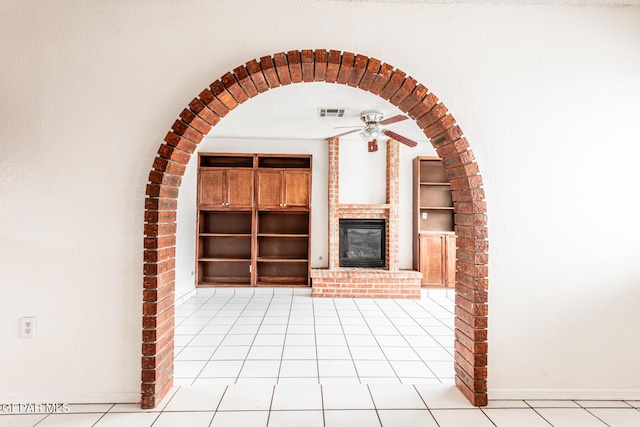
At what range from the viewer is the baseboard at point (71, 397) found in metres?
1.99

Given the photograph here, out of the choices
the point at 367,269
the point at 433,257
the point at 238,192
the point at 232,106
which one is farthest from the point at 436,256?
the point at 232,106

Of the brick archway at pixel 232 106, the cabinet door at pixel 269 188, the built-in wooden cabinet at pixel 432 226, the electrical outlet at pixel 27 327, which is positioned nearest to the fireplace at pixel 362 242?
the built-in wooden cabinet at pixel 432 226

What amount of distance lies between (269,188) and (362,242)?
1.81 m

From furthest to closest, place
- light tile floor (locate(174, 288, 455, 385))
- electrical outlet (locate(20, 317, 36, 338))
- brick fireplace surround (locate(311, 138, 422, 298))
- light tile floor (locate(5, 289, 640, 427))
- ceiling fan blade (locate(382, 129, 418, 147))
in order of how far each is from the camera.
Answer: brick fireplace surround (locate(311, 138, 422, 298)), ceiling fan blade (locate(382, 129, 418, 147)), light tile floor (locate(174, 288, 455, 385)), electrical outlet (locate(20, 317, 36, 338)), light tile floor (locate(5, 289, 640, 427))

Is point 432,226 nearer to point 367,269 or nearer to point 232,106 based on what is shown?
point 367,269

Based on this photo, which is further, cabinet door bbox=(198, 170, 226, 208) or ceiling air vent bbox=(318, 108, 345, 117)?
cabinet door bbox=(198, 170, 226, 208)

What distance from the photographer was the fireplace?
18.5 ft

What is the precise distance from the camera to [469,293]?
2125 mm

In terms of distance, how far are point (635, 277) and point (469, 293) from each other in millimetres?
1073

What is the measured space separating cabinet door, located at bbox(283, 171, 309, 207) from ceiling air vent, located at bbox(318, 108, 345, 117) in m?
1.23

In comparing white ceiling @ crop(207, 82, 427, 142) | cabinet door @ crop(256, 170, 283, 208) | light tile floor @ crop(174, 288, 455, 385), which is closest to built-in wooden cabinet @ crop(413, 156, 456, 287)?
light tile floor @ crop(174, 288, 455, 385)

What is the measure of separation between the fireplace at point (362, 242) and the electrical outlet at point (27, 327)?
4175mm

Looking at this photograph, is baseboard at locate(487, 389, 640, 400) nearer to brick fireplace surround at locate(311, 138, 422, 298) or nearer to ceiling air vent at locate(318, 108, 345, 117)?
brick fireplace surround at locate(311, 138, 422, 298)

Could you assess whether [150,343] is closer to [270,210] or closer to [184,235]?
[184,235]
